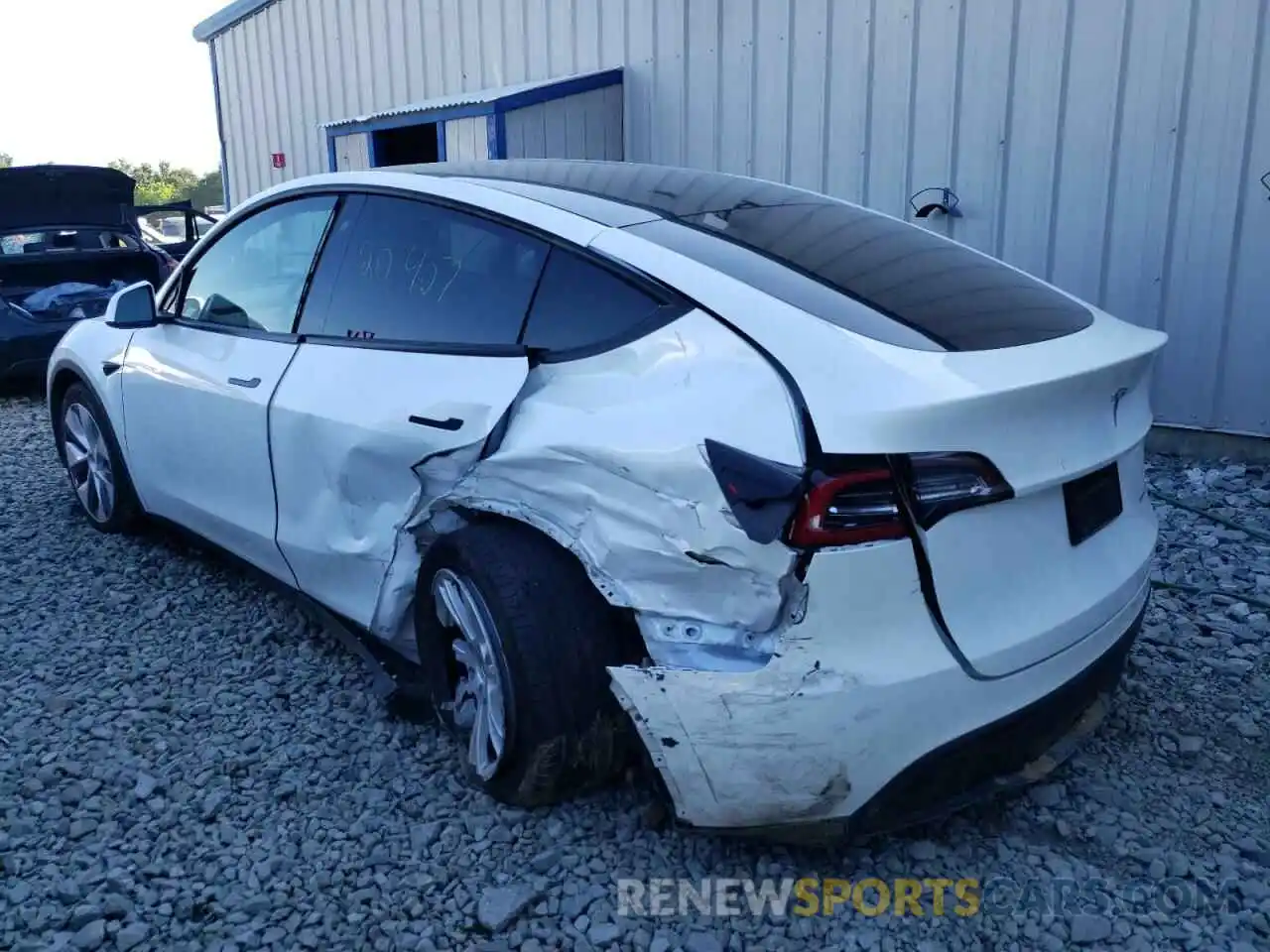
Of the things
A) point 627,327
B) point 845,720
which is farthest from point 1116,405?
point 627,327

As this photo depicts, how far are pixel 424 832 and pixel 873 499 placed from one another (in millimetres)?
1385

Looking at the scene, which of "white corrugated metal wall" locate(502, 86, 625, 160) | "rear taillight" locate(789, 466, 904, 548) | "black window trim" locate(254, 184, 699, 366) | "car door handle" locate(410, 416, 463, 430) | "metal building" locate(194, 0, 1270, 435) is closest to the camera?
"rear taillight" locate(789, 466, 904, 548)

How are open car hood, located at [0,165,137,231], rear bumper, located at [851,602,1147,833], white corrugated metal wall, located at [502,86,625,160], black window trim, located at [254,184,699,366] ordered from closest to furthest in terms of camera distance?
1. rear bumper, located at [851,602,1147,833]
2. black window trim, located at [254,184,699,366]
3. white corrugated metal wall, located at [502,86,625,160]
4. open car hood, located at [0,165,137,231]

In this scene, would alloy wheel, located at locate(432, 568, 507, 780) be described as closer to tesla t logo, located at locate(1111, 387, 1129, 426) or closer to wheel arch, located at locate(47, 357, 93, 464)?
tesla t logo, located at locate(1111, 387, 1129, 426)

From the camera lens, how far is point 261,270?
363 centimetres

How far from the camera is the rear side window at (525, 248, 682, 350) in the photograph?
7.87 feet

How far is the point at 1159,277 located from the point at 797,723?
4.50 meters

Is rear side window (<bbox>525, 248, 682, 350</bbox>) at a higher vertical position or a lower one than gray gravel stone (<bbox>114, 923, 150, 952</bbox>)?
higher

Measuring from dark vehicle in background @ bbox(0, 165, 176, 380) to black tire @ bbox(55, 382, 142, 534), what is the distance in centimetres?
351

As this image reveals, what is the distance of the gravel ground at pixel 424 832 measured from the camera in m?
2.26

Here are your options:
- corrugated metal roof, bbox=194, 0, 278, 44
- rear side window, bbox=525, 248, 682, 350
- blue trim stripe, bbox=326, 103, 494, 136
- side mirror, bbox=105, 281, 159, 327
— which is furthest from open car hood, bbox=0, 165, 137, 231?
rear side window, bbox=525, 248, 682, 350

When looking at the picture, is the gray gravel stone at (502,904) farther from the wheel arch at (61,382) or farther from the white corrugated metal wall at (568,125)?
the white corrugated metal wall at (568,125)

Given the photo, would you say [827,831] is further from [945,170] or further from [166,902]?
[945,170]

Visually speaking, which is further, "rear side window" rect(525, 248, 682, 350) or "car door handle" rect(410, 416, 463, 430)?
"car door handle" rect(410, 416, 463, 430)
